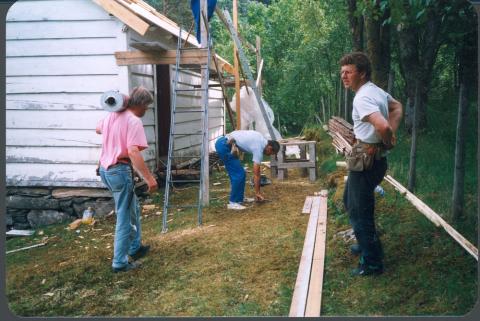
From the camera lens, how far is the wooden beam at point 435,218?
3576 millimetres

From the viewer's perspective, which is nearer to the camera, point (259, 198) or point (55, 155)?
point (259, 198)

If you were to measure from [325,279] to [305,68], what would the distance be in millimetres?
9955

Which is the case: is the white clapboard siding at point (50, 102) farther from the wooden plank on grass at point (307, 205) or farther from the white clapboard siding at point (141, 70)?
the wooden plank on grass at point (307, 205)

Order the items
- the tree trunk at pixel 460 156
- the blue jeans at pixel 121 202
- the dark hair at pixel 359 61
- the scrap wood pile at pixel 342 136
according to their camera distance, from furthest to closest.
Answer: the scrap wood pile at pixel 342 136 → the blue jeans at pixel 121 202 → the tree trunk at pixel 460 156 → the dark hair at pixel 359 61

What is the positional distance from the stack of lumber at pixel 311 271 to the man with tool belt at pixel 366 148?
0.41 metres

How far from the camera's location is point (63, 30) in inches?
278

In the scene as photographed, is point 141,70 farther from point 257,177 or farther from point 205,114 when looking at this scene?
point 257,177

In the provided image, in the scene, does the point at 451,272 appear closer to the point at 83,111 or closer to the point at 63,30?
the point at 83,111

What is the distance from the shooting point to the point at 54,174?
→ 731 centimetres

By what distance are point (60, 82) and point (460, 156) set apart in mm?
5820

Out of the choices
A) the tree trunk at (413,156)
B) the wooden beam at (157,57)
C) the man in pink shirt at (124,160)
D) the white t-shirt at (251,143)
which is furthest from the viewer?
the wooden beam at (157,57)

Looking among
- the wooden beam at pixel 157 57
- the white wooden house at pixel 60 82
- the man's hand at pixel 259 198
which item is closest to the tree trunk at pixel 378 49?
the man's hand at pixel 259 198

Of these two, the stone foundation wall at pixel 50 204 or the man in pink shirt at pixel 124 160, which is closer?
the man in pink shirt at pixel 124 160

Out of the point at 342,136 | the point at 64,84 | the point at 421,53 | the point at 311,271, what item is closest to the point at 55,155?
the point at 64,84
